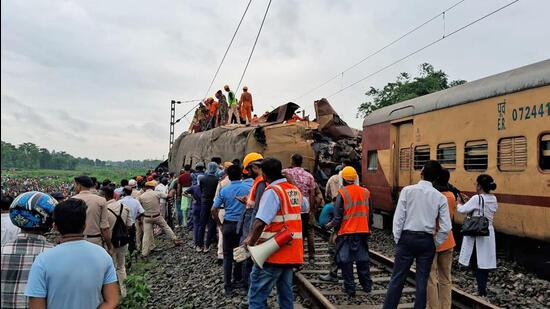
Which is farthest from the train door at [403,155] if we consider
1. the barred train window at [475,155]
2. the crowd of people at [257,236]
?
the crowd of people at [257,236]

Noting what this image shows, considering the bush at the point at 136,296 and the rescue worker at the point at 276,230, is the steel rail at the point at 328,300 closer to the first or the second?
the rescue worker at the point at 276,230

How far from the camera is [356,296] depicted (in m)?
6.30

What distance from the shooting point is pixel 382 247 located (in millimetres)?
9953

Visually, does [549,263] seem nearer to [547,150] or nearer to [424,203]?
[547,150]

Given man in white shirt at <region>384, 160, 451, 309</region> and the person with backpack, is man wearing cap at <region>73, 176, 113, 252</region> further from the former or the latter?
man in white shirt at <region>384, 160, 451, 309</region>

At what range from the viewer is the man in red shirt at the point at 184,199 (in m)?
12.2

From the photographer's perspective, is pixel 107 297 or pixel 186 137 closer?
pixel 107 297

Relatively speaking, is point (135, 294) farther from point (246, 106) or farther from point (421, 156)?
point (246, 106)

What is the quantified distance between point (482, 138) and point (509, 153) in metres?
0.66

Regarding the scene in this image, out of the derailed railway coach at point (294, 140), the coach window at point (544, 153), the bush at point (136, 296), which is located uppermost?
the derailed railway coach at point (294, 140)

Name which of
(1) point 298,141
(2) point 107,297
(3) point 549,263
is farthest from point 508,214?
(2) point 107,297

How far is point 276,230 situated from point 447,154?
5.88 m

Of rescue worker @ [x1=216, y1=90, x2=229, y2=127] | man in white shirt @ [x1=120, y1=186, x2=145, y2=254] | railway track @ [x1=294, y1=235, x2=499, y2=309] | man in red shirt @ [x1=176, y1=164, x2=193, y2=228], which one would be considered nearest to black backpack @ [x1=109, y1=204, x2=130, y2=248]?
man in white shirt @ [x1=120, y1=186, x2=145, y2=254]

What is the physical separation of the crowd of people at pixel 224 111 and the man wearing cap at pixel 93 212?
31.0ft
